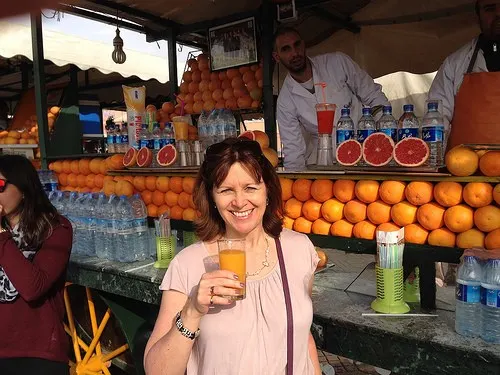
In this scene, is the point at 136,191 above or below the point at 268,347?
above

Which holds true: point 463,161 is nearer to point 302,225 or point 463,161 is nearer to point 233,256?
point 302,225

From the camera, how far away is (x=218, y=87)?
18.4 feet

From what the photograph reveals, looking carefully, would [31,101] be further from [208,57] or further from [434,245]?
[434,245]

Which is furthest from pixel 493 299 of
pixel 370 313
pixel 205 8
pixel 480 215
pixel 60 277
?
pixel 205 8

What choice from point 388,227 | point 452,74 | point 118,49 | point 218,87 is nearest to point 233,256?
point 388,227

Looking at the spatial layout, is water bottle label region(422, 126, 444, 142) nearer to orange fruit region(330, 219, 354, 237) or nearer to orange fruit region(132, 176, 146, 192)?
orange fruit region(330, 219, 354, 237)

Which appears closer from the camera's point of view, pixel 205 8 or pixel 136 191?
pixel 136 191

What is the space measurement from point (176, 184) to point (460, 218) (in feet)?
6.72

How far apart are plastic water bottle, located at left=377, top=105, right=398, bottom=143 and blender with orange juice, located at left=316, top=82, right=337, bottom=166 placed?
1.07 ft

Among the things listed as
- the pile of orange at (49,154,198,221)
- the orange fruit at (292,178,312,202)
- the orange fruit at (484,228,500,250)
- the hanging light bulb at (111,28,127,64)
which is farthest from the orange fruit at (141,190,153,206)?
the hanging light bulb at (111,28,127,64)

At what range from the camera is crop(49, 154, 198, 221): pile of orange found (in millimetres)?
3414

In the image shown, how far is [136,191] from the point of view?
3.83 metres

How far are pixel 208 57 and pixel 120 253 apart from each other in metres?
3.22

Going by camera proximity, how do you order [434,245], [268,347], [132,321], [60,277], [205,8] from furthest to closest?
[205,8], [132,321], [60,277], [434,245], [268,347]
